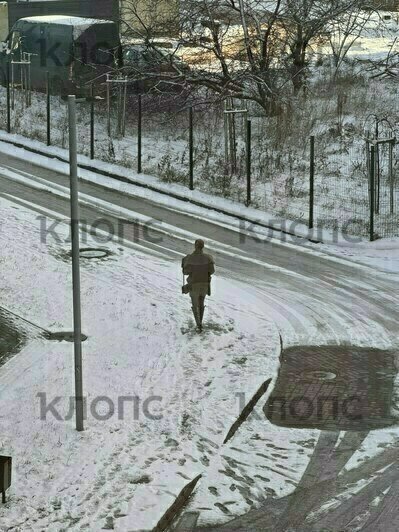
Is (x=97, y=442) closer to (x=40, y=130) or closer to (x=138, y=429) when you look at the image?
(x=138, y=429)

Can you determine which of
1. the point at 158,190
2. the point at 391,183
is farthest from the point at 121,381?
the point at 158,190

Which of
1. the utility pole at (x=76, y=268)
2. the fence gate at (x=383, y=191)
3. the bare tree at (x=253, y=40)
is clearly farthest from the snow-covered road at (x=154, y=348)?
the bare tree at (x=253, y=40)

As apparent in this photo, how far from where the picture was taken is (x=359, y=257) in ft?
74.4

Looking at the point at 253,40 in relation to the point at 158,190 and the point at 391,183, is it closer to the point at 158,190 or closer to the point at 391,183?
the point at 158,190

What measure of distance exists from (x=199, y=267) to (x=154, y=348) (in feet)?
4.99

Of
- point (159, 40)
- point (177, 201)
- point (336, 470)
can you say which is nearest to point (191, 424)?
point (336, 470)

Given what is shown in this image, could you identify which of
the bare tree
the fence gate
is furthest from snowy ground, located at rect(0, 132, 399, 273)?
the bare tree

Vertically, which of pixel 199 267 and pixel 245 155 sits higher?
pixel 245 155

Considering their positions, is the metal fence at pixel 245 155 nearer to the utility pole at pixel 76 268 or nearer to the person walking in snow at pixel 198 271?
the person walking in snow at pixel 198 271

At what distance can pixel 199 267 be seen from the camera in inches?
691

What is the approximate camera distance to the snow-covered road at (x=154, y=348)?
491 inches

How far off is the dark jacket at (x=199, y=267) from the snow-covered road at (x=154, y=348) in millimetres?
958

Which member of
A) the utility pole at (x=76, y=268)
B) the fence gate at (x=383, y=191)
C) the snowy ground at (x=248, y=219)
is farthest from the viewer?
the fence gate at (x=383, y=191)

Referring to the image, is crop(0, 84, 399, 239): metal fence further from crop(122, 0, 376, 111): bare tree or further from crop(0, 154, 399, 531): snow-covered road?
crop(0, 154, 399, 531): snow-covered road
